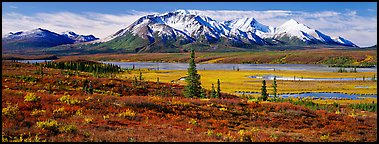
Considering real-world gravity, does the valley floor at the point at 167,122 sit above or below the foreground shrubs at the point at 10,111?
below

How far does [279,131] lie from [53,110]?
1312 cm

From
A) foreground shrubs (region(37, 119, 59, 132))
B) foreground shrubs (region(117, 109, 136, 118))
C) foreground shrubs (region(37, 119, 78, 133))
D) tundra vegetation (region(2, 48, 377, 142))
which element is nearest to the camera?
tundra vegetation (region(2, 48, 377, 142))

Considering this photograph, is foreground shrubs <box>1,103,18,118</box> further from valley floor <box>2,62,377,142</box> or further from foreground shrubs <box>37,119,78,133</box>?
foreground shrubs <box>37,119,78,133</box>

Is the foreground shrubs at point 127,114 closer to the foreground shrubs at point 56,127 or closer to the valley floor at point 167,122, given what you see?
the valley floor at point 167,122

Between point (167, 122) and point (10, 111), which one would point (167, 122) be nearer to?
point (167, 122)

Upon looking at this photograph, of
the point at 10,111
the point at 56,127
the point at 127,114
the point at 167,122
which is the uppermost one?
the point at 10,111

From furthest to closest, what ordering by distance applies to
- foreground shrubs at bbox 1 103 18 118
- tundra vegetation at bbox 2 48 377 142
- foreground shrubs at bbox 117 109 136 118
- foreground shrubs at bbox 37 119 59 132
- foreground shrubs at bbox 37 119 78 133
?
foreground shrubs at bbox 117 109 136 118, foreground shrubs at bbox 1 103 18 118, foreground shrubs at bbox 37 119 59 132, foreground shrubs at bbox 37 119 78 133, tundra vegetation at bbox 2 48 377 142

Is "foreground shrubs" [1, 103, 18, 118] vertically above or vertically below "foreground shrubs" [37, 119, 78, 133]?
above

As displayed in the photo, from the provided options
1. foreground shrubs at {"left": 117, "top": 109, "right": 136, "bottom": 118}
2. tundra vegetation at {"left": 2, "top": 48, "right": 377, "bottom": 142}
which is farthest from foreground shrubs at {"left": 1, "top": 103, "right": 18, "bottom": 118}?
foreground shrubs at {"left": 117, "top": 109, "right": 136, "bottom": 118}

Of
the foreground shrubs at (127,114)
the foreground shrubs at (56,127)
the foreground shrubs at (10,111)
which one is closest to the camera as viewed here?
the foreground shrubs at (56,127)

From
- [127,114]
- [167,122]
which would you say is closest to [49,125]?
[127,114]

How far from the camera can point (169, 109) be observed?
82.1 feet

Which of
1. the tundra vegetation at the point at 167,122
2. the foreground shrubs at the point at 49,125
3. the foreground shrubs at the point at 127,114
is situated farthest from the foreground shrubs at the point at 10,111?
the foreground shrubs at the point at 127,114

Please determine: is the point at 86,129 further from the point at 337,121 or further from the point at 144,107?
the point at 337,121
